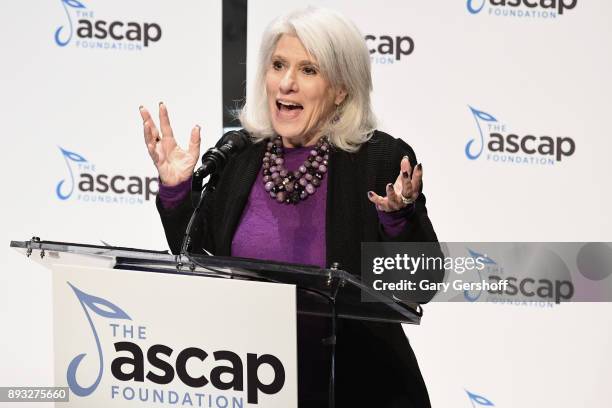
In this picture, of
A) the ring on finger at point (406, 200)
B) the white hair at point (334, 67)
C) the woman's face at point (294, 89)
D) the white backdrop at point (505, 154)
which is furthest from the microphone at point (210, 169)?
the white backdrop at point (505, 154)

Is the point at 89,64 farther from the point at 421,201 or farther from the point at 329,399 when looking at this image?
the point at 329,399

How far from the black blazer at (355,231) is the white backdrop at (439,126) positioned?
162 cm

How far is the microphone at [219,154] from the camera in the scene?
2.17m

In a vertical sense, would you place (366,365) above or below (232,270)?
below

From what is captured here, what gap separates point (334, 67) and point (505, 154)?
185cm

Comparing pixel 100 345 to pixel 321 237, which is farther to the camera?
pixel 321 237

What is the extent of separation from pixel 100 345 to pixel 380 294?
638 mm

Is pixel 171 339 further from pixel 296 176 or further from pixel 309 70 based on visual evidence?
pixel 309 70

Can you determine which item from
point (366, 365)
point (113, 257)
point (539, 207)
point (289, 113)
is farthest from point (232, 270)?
point (539, 207)

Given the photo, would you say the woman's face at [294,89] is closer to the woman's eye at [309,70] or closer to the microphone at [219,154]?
the woman's eye at [309,70]

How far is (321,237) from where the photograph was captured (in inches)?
97.7

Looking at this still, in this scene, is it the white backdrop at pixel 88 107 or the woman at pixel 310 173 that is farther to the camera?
the white backdrop at pixel 88 107

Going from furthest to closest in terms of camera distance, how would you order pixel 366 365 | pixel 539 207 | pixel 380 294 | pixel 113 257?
pixel 539 207 → pixel 366 365 → pixel 113 257 → pixel 380 294

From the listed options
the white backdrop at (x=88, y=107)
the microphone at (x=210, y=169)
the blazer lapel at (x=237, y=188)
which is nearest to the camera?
the microphone at (x=210, y=169)
